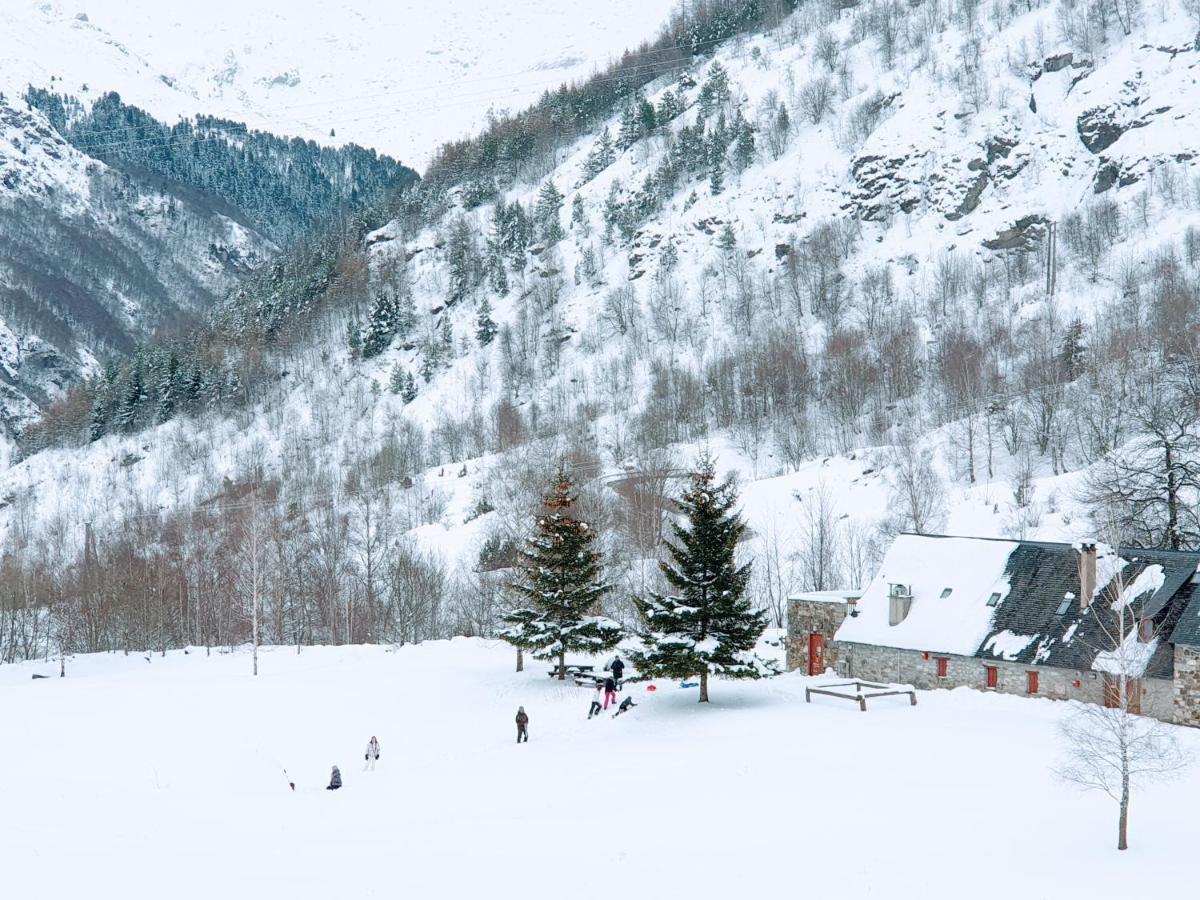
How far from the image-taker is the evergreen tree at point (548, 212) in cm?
14100

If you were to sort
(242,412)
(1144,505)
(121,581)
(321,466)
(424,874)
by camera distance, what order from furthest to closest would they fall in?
(242,412)
(321,466)
(121,581)
(1144,505)
(424,874)

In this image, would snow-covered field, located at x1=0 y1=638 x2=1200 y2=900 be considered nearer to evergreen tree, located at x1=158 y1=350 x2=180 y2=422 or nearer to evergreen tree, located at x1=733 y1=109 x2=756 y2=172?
evergreen tree, located at x1=158 y1=350 x2=180 y2=422

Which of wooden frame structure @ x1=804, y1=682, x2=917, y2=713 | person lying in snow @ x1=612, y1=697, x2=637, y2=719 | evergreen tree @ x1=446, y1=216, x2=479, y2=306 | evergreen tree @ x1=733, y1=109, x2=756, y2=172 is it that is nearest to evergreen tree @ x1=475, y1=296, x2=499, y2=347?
evergreen tree @ x1=446, y1=216, x2=479, y2=306

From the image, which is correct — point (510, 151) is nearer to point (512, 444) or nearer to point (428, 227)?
point (428, 227)

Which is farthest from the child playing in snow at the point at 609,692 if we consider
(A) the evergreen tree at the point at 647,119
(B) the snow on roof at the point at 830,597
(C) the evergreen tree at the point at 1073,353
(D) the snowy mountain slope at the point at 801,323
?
(A) the evergreen tree at the point at 647,119

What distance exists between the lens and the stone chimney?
3441cm

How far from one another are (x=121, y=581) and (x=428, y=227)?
8733cm

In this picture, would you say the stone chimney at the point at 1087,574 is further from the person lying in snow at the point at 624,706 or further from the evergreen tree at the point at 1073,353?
the evergreen tree at the point at 1073,353

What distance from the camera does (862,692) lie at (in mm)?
36844

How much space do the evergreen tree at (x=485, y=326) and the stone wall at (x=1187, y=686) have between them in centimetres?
10378

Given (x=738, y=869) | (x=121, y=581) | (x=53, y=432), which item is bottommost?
(x=738, y=869)

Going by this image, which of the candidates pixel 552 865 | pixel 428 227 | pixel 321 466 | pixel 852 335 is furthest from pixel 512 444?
pixel 552 865

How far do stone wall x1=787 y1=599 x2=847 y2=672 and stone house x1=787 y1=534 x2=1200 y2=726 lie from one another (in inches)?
1.8

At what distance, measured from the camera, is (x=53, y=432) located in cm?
13800
